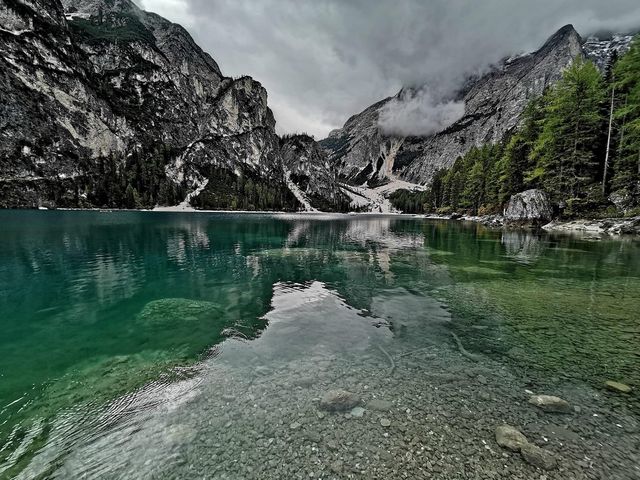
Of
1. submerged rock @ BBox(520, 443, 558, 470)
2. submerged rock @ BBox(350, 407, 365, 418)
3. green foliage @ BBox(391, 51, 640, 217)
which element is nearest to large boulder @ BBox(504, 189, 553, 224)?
green foliage @ BBox(391, 51, 640, 217)

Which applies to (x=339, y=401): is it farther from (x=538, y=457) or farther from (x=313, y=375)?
(x=538, y=457)

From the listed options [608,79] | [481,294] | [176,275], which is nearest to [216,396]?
[481,294]

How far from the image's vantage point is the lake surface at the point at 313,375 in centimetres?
627

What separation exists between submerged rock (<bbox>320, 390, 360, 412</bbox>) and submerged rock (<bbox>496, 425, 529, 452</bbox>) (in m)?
3.34

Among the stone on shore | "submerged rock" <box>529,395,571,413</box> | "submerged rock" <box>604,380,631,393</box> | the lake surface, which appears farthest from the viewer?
"submerged rock" <box>604,380,631,393</box>

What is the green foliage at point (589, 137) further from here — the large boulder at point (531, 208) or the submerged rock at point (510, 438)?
the submerged rock at point (510, 438)

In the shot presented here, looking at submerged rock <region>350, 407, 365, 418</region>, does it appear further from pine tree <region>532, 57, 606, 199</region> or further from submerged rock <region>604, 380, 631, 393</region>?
pine tree <region>532, 57, 606, 199</region>

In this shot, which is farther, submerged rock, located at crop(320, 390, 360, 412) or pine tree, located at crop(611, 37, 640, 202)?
pine tree, located at crop(611, 37, 640, 202)

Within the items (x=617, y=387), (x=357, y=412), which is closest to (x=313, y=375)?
(x=357, y=412)

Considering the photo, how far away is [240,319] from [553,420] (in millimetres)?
12804

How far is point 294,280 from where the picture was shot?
2375 cm

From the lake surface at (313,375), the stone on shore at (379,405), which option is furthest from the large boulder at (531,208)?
the stone on shore at (379,405)

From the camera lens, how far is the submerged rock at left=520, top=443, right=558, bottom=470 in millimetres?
5777

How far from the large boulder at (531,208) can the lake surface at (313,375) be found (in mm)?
48536
